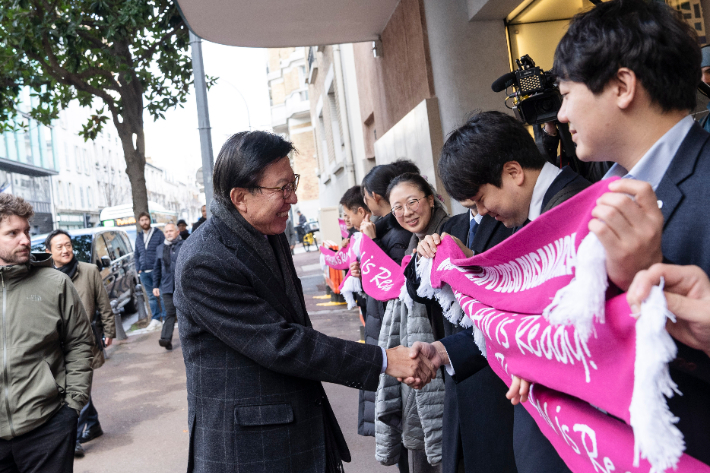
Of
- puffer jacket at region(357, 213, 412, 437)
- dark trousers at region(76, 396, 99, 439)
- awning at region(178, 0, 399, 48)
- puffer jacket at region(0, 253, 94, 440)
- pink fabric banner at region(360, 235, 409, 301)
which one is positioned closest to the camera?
puffer jacket at region(0, 253, 94, 440)

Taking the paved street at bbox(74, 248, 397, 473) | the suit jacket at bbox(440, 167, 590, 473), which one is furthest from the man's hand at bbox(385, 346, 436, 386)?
the paved street at bbox(74, 248, 397, 473)

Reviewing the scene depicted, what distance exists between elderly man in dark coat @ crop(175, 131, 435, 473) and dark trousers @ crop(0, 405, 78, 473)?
129 cm

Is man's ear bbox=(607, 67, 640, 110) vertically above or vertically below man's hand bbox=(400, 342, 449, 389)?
above

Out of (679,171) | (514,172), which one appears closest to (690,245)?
(679,171)

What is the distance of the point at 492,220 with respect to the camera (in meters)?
2.73

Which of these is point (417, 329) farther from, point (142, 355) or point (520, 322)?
point (142, 355)

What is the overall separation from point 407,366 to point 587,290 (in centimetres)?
173

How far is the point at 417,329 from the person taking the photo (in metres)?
3.49

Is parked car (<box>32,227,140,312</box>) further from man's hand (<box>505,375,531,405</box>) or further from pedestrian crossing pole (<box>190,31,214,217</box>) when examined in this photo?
man's hand (<box>505,375,531,405</box>)

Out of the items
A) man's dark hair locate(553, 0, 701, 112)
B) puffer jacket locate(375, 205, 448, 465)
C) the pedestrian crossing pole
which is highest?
the pedestrian crossing pole

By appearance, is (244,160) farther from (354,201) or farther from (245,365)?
(354,201)

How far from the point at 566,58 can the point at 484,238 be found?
1378 millimetres

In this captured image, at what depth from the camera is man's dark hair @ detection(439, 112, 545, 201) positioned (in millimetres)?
2297

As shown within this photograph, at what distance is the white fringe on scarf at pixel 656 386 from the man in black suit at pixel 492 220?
0.83 meters
